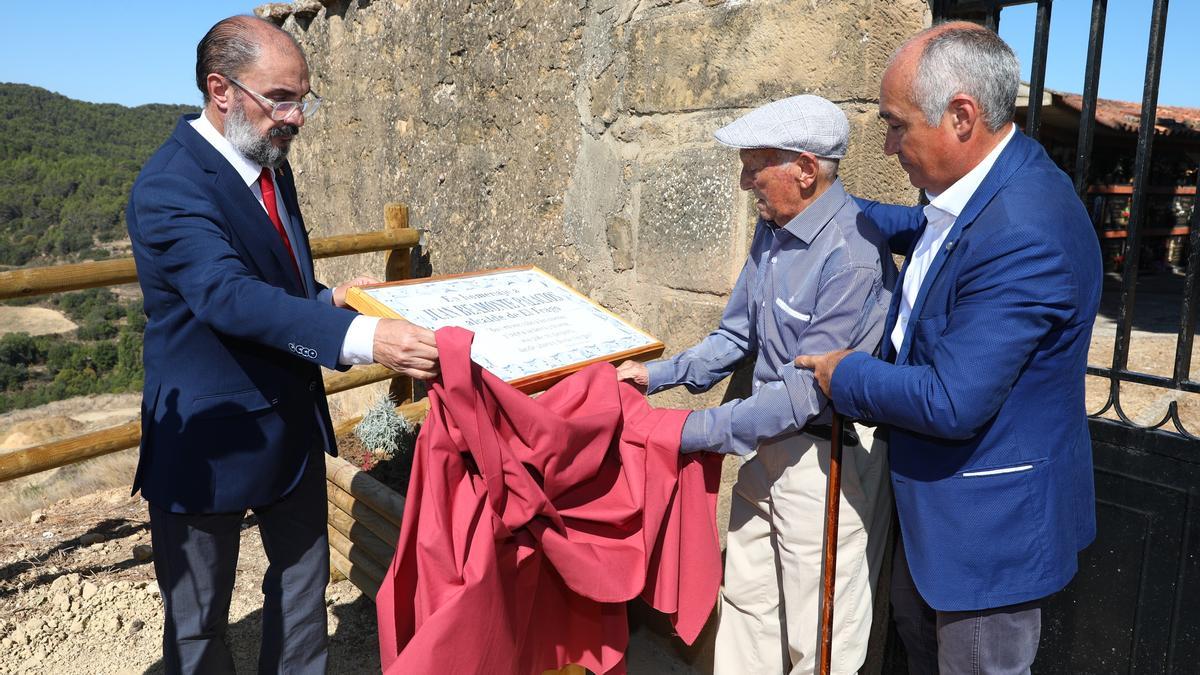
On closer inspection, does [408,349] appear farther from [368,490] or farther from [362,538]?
[362,538]

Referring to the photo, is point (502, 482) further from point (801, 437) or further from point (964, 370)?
point (964, 370)

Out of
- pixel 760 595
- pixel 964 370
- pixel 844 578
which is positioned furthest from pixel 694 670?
pixel 964 370

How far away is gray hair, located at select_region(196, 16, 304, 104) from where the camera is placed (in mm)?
2039

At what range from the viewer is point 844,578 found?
2.11m

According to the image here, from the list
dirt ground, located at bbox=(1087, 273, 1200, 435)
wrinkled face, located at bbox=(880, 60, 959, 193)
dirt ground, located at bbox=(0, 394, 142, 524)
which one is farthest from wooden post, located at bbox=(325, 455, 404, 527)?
dirt ground, located at bbox=(1087, 273, 1200, 435)

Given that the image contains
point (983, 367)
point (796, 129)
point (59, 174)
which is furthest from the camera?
point (59, 174)

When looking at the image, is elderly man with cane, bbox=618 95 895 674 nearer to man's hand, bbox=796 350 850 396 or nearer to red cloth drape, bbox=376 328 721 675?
man's hand, bbox=796 350 850 396

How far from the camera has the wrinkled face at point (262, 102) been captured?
6.72 ft

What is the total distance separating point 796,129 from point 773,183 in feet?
0.47

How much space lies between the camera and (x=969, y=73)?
1.59 metres

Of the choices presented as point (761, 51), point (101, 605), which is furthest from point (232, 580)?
point (761, 51)

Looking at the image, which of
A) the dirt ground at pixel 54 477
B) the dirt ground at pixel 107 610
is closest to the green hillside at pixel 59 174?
the dirt ground at pixel 54 477

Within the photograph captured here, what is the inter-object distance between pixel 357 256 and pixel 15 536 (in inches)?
91.1

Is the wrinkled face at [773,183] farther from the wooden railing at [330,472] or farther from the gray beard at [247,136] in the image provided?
the wooden railing at [330,472]
